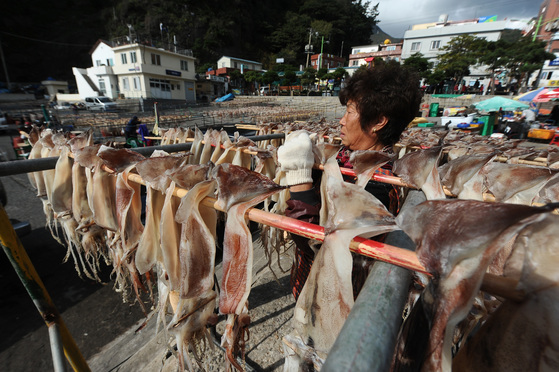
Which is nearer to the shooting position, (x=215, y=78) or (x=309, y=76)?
(x=309, y=76)

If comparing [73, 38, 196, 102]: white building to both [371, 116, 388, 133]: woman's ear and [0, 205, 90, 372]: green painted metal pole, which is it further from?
[371, 116, 388, 133]: woman's ear

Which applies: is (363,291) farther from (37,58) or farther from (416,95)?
(37,58)

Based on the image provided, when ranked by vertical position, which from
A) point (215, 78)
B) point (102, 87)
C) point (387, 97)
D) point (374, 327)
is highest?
point (215, 78)

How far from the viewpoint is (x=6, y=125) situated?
14422 mm

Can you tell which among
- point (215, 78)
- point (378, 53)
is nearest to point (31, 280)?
point (215, 78)

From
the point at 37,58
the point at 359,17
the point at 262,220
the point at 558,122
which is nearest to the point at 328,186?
the point at 262,220

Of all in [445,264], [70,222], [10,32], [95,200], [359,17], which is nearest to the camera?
[445,264]

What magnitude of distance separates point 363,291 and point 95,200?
1.65 metres

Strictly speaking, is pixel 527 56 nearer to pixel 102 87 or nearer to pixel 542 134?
pixel 542 134

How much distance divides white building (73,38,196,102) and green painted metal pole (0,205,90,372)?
127 ft

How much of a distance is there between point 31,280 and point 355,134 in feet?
6.60

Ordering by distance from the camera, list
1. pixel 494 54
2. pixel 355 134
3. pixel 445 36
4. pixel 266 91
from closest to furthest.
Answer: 1. pixel 355 134
2. pixel 494 54
3. pixel 445 36
4. pixel 266 91

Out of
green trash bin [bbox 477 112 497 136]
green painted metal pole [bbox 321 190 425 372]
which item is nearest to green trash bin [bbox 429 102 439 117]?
green trash bin [bbox 477 112 497 136]

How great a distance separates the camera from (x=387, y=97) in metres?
1.66
